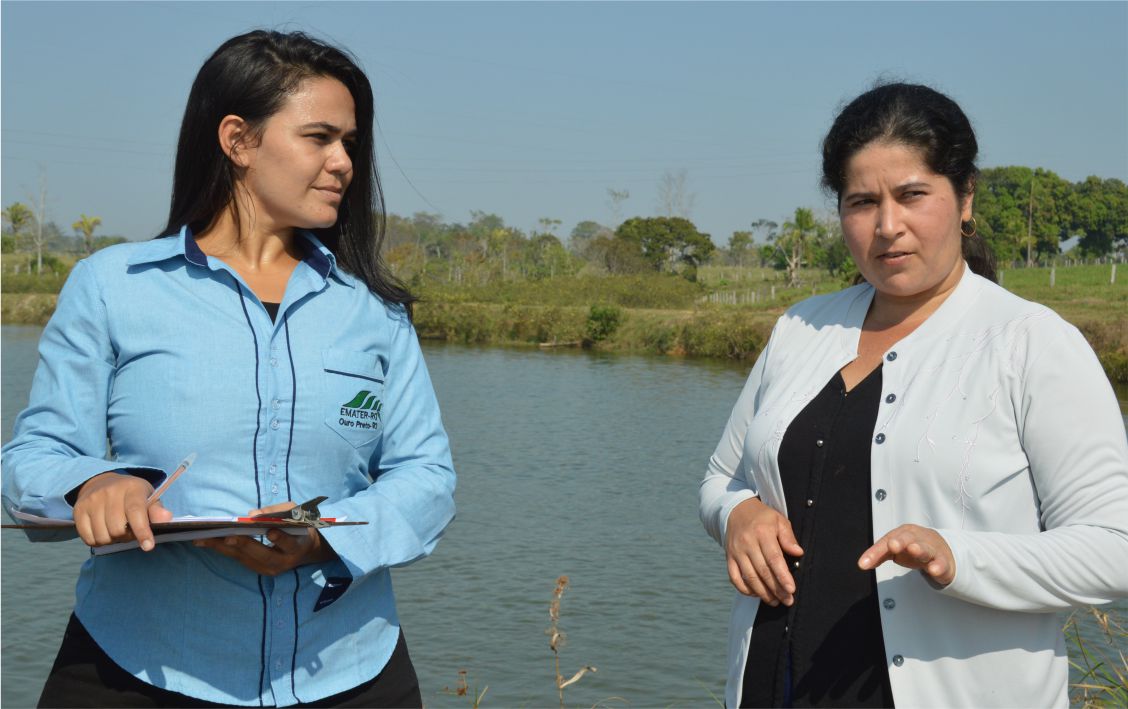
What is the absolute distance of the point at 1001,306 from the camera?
6.17 feet

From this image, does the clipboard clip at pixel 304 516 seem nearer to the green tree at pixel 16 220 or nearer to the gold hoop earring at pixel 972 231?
the gold hoop earring at pixel 972 231

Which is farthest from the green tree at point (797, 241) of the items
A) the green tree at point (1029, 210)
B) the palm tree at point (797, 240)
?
the green tree at point (1029, 210)

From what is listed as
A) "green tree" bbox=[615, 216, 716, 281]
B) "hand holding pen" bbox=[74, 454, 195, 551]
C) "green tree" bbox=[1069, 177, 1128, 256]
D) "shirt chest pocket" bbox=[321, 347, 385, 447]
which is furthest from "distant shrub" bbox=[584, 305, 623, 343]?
"green tree" bbox=[1069, 177, 1128, 256]

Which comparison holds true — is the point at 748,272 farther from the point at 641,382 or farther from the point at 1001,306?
the point at 1001,306

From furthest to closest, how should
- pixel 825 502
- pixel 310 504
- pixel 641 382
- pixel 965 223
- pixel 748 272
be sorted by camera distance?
pixel 748 272
pixel 641 382
pixel 965 223
pixel 825 502
pixel 310 504

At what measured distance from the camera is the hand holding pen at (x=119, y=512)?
60.9 inches

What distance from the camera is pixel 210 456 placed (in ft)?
5.79

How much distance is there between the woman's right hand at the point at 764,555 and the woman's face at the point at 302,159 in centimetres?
90

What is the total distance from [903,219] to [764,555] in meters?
0.61

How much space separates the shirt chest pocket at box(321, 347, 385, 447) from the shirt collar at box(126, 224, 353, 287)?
0.62 ft

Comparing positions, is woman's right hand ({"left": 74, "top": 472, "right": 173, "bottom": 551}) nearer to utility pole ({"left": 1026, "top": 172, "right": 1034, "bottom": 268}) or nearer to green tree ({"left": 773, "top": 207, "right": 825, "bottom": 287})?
green tree ({"left": 773, "top": 207, "right": 825, "bottom": 287})

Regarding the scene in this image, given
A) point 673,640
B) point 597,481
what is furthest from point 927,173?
point 597,481

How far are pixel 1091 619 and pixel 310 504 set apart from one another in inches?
313

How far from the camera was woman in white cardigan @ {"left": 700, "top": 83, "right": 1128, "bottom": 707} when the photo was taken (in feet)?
5.52
